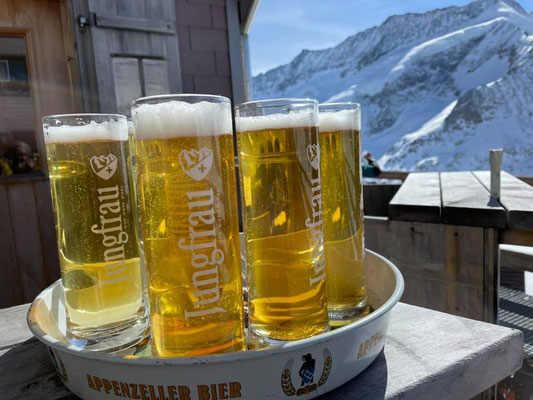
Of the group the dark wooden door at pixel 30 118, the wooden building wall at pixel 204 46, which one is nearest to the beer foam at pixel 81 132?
the dark wooden door at pixel 30 118

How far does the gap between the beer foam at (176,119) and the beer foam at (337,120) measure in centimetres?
23

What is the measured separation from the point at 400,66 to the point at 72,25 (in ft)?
191

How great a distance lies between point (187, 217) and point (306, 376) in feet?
0.84

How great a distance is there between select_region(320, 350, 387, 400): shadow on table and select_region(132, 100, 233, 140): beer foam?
396 mm

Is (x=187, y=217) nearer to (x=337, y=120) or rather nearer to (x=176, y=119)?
(x=176, y=119)

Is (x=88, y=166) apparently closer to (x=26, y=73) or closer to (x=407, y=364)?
(x=407, y=364)

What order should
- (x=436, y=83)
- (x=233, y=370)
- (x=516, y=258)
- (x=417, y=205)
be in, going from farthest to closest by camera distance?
(x=436, y=83), (x=516, y=258), (x=417, y=205), (x=233, y=370)

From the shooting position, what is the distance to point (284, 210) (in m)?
0.61

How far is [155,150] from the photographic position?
1.85 feet

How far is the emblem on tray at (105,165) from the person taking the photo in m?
0.68

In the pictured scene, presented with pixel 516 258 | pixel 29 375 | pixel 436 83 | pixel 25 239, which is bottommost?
pixel 516 258

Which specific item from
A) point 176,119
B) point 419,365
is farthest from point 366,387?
point 176,119

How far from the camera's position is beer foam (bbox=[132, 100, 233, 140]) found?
56 centimetres

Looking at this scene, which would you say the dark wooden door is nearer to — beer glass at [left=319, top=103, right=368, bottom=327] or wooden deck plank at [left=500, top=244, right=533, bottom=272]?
beer glass at [left=319, top=103, right=368, bottom=327]
